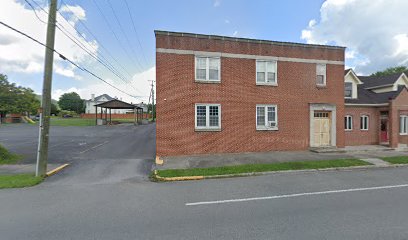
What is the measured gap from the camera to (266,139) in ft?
49.1

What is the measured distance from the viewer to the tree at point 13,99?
163 feet

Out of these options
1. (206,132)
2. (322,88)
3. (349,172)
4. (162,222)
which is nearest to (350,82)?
(322,88)

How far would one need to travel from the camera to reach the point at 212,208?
5703 mm

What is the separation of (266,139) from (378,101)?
11219 mm

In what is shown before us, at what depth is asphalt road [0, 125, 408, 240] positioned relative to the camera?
4.39m

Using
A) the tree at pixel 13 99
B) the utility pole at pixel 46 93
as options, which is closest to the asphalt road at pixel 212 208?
the utility pole at pixel 46 93

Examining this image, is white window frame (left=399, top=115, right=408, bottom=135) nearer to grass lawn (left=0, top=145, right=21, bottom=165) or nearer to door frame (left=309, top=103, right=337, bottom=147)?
door frame (left=309, top=103, right=337, bottom=147)

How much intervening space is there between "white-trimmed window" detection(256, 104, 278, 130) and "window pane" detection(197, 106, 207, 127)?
11.5ft

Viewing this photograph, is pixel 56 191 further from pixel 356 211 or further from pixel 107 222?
pixel 356 211

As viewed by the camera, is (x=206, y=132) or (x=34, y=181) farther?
(x=206, y=132)

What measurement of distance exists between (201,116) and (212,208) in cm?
873

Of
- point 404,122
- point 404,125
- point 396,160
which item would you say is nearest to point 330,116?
point 396,160

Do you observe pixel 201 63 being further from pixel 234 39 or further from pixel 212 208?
pixel 212 208

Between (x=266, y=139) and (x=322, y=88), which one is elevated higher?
(x=322, y=88)
